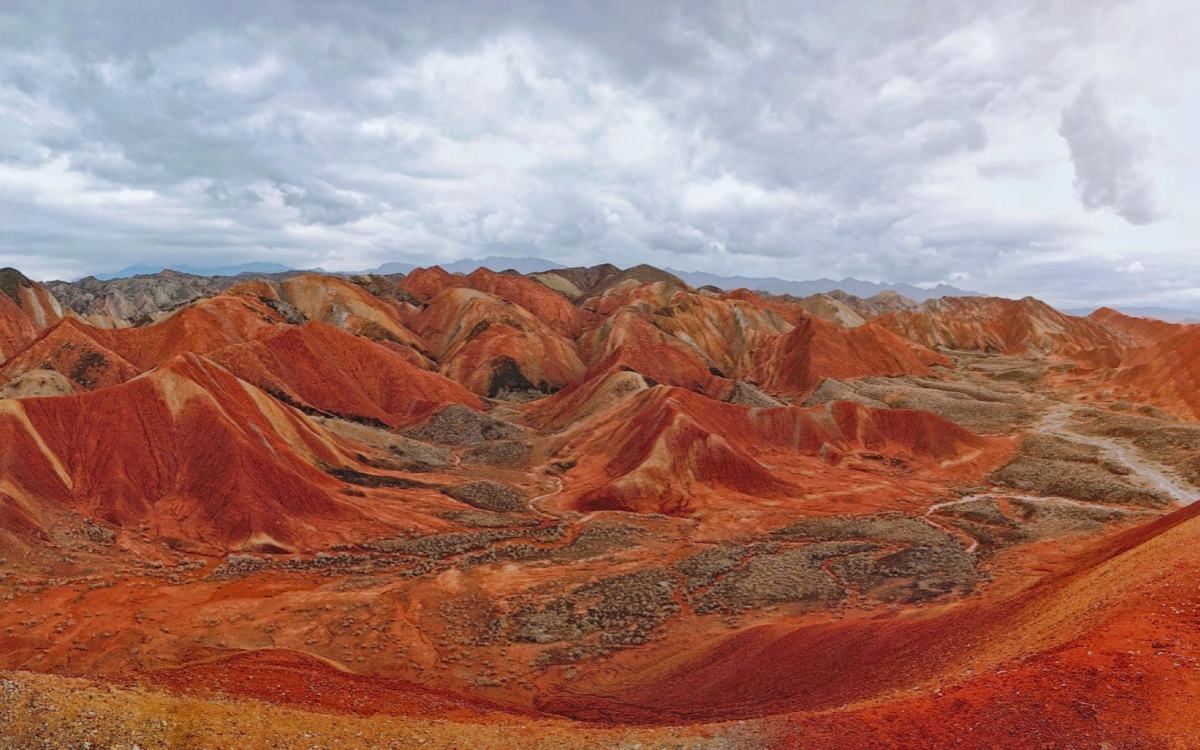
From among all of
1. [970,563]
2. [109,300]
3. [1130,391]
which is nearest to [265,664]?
[970,563]

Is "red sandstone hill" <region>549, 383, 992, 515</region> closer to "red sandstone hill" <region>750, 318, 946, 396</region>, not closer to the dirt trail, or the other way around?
the dirt trail

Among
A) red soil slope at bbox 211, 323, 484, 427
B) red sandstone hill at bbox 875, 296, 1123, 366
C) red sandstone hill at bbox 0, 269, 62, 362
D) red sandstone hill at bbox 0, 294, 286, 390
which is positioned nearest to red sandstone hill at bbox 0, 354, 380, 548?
red sandstone hill at bbox 0, 294, 286, 390

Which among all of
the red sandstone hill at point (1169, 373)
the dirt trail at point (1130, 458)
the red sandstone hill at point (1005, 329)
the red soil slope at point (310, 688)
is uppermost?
the red sandstone hill at point (1005, 329)

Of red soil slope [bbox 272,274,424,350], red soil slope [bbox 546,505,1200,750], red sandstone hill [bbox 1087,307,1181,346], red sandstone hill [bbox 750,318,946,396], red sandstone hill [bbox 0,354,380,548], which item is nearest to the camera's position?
red soil slope [bbox 546,505,1200,750]

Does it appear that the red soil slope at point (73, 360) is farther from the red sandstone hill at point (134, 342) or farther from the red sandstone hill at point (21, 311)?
the red sandstone hill at point (21, 311)

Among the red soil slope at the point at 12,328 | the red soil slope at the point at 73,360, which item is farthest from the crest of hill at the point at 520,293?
the red soil slope at the point at 73,360

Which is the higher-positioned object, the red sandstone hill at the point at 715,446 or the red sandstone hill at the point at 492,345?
the red sandstone hill at the point at 492,345
